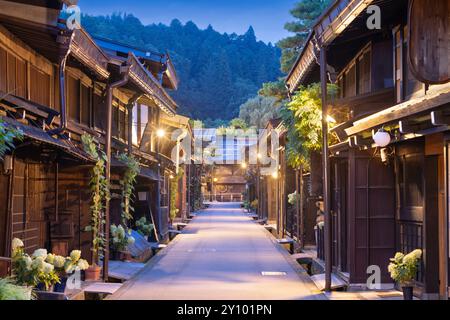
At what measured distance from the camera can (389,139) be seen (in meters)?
13.8

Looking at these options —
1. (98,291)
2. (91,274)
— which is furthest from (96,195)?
(98,291)

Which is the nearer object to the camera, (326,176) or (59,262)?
(59,262)

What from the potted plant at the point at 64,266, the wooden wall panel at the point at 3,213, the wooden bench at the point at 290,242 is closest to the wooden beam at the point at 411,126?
the potted plant at the point at 64,266

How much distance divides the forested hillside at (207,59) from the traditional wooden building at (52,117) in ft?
63.4

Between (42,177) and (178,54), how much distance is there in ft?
213

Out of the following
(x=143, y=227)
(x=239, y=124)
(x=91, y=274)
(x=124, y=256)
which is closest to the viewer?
(x=91, y=274)

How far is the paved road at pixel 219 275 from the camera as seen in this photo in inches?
631

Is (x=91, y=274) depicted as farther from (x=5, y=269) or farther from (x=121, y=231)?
(x=121, y=231)

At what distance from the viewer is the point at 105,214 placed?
19594 mm

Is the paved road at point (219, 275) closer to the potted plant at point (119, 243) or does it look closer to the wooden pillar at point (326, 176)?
the wooden pillar at point (326, 176)

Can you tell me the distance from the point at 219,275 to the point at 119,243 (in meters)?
4.41
